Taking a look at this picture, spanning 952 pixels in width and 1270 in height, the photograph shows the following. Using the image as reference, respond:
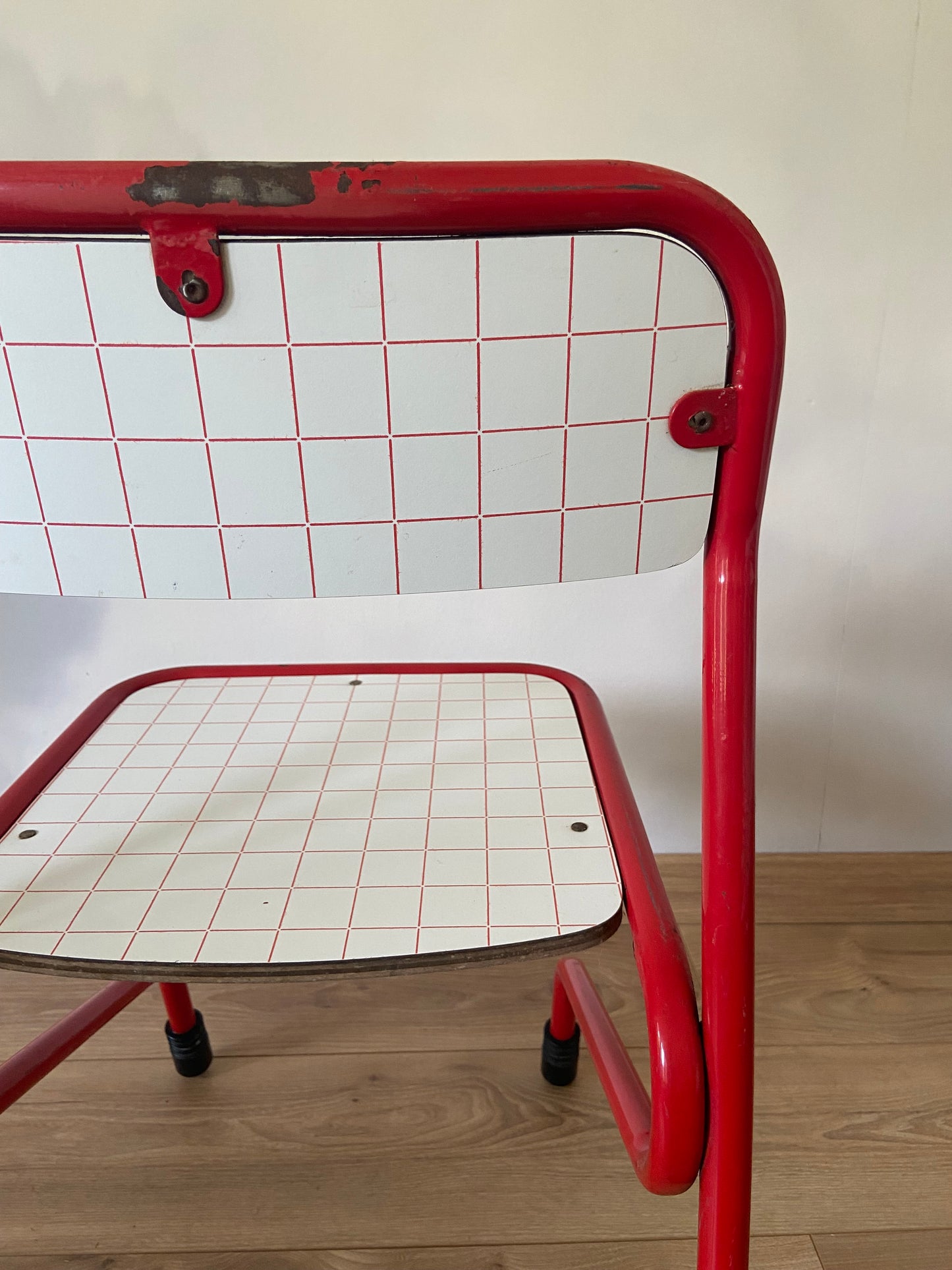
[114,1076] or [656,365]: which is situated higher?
[656,365]

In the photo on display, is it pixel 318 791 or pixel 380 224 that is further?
pixel 318 791

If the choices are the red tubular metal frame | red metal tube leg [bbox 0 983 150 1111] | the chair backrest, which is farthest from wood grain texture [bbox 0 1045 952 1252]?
the chair backrest

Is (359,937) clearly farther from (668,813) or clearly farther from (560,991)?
(668,813)

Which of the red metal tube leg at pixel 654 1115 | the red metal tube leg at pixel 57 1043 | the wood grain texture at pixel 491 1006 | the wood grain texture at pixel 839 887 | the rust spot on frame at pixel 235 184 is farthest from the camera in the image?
the wood grain texture at pixel 839 887

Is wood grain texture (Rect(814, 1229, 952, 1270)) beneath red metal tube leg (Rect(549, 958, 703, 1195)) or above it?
beneath

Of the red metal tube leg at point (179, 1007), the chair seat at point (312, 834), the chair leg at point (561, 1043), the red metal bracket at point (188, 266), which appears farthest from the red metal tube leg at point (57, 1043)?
the red metal bracket at point (188, 266)

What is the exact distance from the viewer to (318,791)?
65 centimetres

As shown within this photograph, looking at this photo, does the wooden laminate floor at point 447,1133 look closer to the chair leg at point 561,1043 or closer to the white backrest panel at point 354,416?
the chair leg at point 561,1043

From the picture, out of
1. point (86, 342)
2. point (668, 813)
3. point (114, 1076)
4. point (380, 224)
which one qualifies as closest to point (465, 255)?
point (380, 224)

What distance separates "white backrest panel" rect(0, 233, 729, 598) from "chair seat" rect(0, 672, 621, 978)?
189 mm

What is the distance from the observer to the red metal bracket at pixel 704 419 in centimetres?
41

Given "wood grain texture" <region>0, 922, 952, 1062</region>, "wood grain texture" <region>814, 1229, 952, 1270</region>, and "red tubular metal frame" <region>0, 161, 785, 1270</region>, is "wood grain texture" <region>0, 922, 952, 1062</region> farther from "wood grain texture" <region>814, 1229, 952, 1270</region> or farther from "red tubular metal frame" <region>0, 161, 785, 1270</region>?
"red tubular metal frame" <region>0, 161, 785, 1270</region>

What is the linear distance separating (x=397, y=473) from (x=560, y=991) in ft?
2.26

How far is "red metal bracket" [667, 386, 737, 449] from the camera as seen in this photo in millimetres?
410
